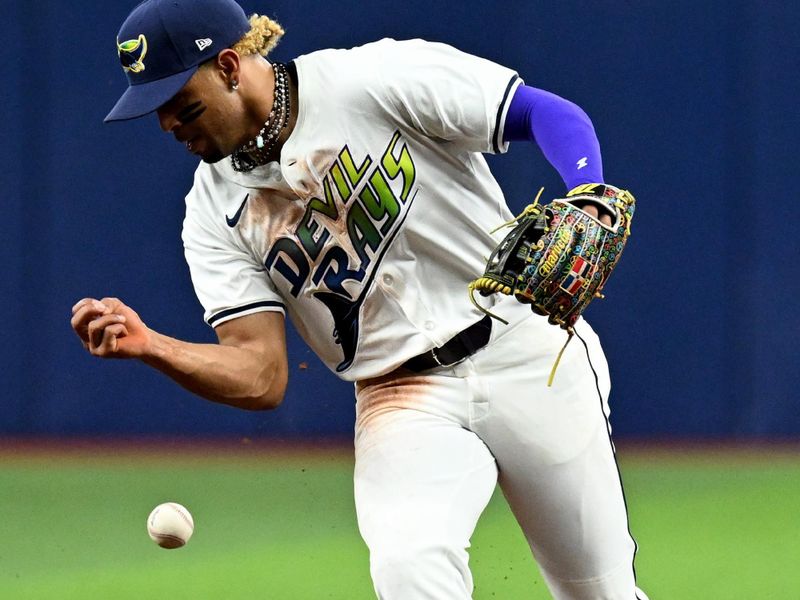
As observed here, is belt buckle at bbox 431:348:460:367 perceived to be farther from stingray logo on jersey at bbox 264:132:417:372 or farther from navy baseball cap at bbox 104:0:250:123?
navy baseball cap at bbox 104:0:250:123

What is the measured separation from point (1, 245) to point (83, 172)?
579 millimetres

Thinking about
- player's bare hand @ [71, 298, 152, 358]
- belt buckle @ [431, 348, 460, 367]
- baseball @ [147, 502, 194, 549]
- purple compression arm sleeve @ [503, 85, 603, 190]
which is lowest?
baseball @ [147, 502, 194, 549]

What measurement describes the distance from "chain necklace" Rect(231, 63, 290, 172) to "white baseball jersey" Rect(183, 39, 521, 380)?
0.03 meters

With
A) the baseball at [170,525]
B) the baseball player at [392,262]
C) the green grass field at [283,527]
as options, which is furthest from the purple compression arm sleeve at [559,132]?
the green grass field at [283,527]

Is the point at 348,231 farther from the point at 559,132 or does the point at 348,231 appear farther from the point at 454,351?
the point at 559,132

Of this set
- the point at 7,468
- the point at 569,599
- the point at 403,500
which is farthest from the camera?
the point at 7,468

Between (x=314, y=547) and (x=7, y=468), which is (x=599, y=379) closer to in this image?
(x=314, y=547)

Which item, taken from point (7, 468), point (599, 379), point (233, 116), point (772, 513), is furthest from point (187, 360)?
point (7, 468)

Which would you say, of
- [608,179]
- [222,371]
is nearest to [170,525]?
[222,371]

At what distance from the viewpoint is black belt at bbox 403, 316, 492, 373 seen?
135 inches

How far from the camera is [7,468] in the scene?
7.27m

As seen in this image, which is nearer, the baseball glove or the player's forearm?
the baseball glove

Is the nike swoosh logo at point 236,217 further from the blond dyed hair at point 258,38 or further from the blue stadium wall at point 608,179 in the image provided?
the blue stadium wall at point 608,179

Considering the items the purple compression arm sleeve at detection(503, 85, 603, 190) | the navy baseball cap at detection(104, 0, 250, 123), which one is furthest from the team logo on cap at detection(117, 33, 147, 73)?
the purple compression arm sleeve at detection(503, 85, 603, 190)
